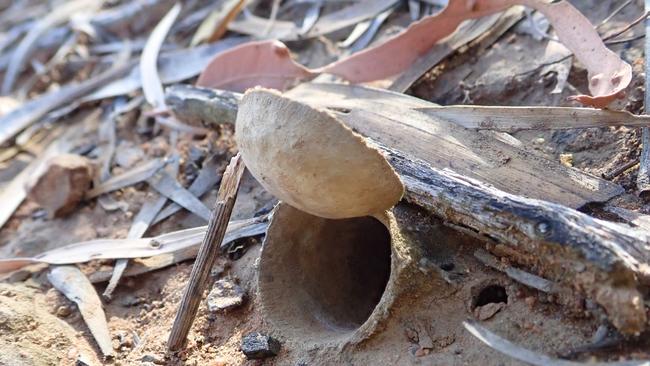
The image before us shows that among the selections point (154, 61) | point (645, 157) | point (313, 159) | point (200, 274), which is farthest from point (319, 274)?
point (154, 61)

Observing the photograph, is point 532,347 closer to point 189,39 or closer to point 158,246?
point 158,246

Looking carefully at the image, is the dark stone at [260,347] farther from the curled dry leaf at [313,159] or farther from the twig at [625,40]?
the twig at [625,40]

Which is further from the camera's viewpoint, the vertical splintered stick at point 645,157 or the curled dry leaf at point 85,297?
the curled dry leaf at point 85,297

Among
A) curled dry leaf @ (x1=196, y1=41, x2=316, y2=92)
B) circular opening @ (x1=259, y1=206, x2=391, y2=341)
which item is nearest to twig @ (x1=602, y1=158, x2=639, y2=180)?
circular opening @ (x1=259, y1=206, x2=391, y2=341)

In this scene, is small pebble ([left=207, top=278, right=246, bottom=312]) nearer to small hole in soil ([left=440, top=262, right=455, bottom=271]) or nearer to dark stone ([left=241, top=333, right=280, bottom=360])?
dark stone ([left=241, top=333, right=280, bottom=360])

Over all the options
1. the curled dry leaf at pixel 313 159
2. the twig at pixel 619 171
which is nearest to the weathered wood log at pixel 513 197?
the twig at pixel 619 171
